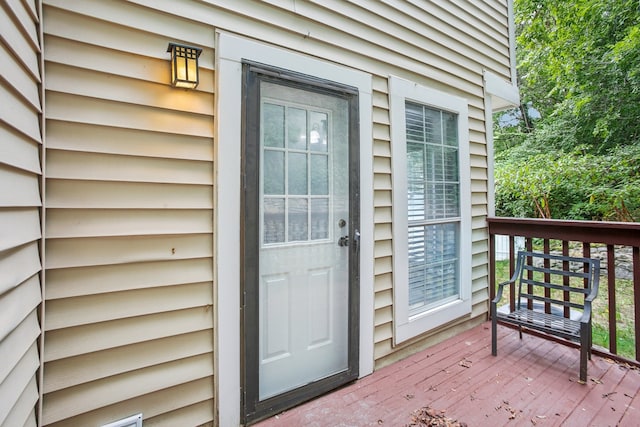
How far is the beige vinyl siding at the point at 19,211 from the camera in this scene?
3.01ft

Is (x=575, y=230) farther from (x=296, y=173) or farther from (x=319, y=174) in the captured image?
(x=296, y=173)

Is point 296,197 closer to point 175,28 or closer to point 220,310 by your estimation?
point 220,310

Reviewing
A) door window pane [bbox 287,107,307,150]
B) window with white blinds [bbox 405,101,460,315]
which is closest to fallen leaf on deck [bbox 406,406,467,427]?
window with white blinds [bbox 405,101,460,315]

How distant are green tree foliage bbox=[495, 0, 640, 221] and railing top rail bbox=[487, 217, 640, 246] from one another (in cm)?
404

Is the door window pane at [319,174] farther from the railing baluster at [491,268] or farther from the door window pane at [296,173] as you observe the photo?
the railing baluster at [491,268]

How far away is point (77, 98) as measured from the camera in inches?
55.1

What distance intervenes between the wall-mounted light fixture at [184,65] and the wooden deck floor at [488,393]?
6.08ft

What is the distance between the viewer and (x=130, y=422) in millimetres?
1479

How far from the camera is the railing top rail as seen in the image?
235cm

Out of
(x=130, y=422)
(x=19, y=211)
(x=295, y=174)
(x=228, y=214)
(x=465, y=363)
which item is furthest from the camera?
(x=465, y=363)

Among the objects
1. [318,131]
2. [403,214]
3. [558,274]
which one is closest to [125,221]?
[318,131]

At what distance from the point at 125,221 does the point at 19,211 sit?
0.45 m

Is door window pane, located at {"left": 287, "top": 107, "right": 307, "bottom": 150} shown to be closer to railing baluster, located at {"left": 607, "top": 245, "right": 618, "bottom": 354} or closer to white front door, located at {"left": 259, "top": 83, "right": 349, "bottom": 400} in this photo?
white front door, located at {"left": 259, "top": 83, "right": 349, "bottom": 400}

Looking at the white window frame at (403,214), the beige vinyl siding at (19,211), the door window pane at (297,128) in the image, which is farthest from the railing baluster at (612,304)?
the beige vinyl siding at (19,211)
